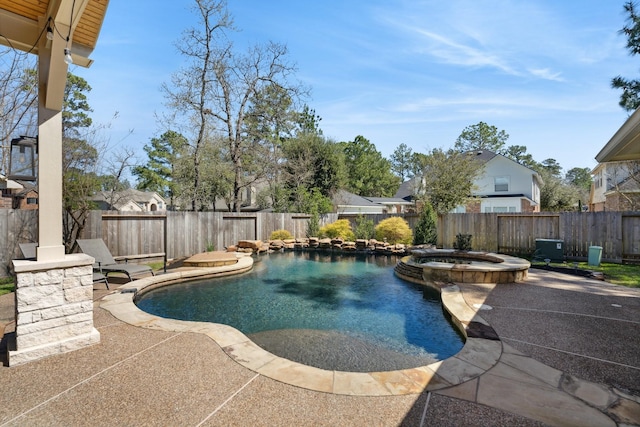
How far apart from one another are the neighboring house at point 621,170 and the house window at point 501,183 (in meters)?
5.47

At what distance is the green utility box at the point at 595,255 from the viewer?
9102 mm

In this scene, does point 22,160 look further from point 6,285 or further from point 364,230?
point 364,230

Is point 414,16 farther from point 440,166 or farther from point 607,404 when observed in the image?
point 440,166

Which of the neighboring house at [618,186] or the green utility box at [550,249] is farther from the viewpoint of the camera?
Result: the neighboring house at [618,186]

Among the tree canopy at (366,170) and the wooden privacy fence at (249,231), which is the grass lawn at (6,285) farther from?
the tree canopy at (366,170)

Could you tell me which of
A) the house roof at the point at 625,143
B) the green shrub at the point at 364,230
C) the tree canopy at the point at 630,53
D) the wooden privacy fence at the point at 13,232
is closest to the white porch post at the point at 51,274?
the wooden privacy fence at the point at 13,232

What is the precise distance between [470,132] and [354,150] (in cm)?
1634

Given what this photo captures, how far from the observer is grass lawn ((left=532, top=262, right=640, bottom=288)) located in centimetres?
699

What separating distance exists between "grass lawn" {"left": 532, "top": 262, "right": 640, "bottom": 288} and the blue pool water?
4468 millimetres

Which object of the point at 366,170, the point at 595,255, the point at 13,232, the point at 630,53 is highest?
the point at 630,53

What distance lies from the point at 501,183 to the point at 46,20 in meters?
25.7

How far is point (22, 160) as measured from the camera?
3.88 metres

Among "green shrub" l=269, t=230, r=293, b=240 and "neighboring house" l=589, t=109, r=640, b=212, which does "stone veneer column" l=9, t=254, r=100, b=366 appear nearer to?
"neighboring house" l=589, t=109, r=640, b=212

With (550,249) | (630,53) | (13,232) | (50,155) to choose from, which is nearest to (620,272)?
(550,249)
